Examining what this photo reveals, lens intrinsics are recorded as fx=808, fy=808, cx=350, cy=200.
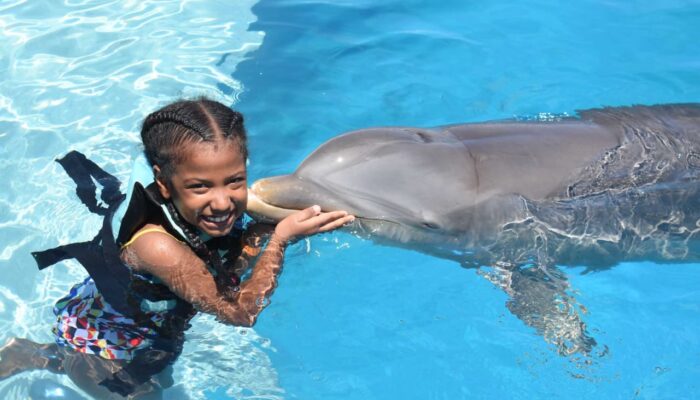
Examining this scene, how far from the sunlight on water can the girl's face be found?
179 centimetres

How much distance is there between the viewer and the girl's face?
12.5ft

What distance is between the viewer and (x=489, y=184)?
5363 millimetres

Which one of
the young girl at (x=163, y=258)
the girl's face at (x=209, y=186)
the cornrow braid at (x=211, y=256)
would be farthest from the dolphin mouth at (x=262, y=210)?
the girl's face at (x=209, y=186)

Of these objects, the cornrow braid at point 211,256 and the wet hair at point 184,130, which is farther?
the cornrow braid at point 211,256

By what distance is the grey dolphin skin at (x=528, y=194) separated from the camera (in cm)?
513

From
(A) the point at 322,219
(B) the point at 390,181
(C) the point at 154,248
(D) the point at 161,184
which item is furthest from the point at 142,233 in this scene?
(B) the point at 390,181

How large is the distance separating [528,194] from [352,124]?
298cm

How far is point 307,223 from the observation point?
4.45 metres

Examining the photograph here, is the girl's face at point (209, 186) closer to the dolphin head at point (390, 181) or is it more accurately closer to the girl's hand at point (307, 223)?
the girl's hand at point (307, 223)

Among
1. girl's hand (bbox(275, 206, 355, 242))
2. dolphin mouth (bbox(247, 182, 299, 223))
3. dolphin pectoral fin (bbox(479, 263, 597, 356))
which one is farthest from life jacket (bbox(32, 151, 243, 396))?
dolphin pectoral fin (bbox(479, 263, 597, 356))

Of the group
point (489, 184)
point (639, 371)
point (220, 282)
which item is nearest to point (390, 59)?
point (489, 184)

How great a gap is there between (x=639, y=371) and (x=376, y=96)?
406 cm

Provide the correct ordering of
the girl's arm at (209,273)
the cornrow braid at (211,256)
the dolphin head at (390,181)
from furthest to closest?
1. the dolphin head at (390,181)
2. the cornrow braid at (211,256)
3. the girl's arm at (209,273)

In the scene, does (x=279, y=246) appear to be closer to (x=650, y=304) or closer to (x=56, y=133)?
(x=650, y=304)
